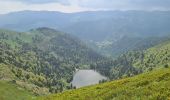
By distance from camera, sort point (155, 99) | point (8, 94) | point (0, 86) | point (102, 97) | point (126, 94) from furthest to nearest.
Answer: point (0, 86)
point (8, 94)
point (102, 97)
point (126, 94)
point (155, 99)

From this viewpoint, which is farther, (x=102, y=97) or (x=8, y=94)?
(x=8, y=94)

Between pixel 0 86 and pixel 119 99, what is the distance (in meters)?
56.5

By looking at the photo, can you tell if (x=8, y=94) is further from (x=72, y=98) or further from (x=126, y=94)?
(x=126, y=94)

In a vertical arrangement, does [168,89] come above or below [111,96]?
above

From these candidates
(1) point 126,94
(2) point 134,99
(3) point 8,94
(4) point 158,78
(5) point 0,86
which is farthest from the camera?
(5) point 0,86

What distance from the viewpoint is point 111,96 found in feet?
127

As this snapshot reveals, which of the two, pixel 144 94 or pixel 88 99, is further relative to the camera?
pixel 88 99

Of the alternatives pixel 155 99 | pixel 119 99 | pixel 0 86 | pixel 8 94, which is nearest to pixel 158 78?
pixel 119 99

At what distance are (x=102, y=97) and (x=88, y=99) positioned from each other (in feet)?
9.00

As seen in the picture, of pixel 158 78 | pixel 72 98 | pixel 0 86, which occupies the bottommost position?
pixel 0 86

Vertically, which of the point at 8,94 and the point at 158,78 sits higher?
the point at 158,78

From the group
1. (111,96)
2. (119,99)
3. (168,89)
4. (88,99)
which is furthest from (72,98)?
(168,89)

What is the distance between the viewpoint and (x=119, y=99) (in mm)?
34469

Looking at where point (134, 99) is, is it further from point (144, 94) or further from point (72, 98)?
point (72, 98)
